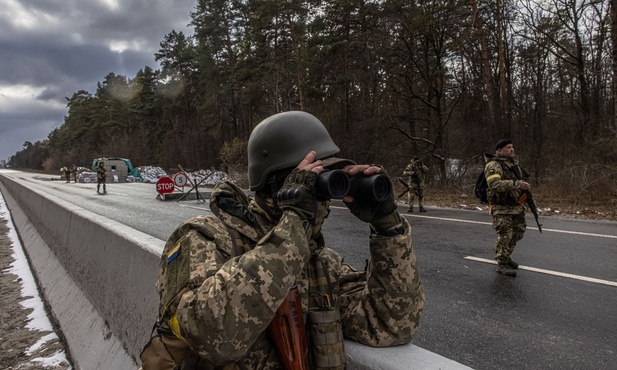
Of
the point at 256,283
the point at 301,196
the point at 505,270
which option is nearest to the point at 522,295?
the point at 505,270

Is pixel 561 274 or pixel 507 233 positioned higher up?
pixel 507 233

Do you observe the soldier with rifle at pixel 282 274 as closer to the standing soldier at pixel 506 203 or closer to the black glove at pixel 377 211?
the black glove at pixel 377 211

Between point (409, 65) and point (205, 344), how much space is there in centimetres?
2104

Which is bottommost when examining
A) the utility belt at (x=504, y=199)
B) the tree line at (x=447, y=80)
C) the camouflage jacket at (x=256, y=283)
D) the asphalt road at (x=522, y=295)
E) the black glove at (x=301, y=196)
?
the asphalt road at (x=522, y=295)

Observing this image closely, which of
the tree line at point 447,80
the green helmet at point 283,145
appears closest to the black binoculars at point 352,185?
the green helmet at point 283,145

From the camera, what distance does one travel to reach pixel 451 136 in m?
22.7

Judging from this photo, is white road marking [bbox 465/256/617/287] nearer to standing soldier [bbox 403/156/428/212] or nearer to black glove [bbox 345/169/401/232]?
black glove [bbox 345/169/401/232]

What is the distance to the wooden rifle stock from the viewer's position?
1463 mm

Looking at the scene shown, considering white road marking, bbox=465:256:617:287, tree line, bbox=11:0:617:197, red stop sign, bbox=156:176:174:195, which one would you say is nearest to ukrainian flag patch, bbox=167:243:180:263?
white road marking, bbox=465:256:617:287

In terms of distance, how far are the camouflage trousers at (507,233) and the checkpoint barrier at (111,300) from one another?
465cm

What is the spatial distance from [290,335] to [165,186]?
1890 centimetres

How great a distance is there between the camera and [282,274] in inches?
54.8

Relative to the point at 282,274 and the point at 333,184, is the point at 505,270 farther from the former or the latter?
the point at 282,274

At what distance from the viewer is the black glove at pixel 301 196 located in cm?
147
